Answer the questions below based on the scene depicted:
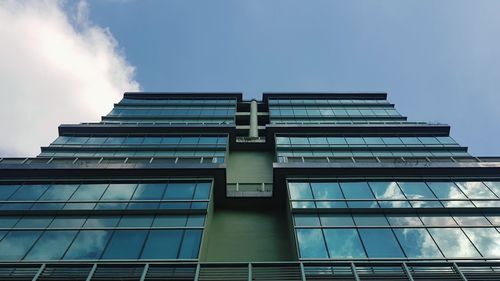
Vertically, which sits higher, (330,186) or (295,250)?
(330,186)

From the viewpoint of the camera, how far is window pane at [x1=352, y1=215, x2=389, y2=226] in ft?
55.2

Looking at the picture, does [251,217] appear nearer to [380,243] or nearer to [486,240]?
[380,243]

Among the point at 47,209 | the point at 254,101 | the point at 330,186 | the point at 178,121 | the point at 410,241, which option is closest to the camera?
the point at 410,241

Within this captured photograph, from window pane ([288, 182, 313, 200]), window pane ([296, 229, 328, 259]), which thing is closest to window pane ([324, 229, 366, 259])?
window pane ([296, 229, 328, 259])

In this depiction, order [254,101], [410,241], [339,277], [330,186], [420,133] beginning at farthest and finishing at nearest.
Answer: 1. [254,101]
2. [420,133]
3. [330,186]
4. [410,241]
5. [339,277]

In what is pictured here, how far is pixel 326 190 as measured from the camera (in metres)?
19.6

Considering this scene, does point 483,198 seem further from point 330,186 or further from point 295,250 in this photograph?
point 295,250

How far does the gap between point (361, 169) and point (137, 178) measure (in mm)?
13573

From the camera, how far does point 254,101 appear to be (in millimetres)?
45688

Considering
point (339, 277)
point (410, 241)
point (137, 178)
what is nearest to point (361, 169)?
point (410, 241)

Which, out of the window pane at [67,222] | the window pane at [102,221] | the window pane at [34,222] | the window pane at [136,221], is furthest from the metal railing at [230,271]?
the window pane at [34,222]

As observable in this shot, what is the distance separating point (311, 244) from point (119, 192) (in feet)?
36.6

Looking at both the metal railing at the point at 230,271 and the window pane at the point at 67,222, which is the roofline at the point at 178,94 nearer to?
the window pane at the point at 67,222

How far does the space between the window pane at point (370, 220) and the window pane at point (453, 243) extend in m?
2.17
